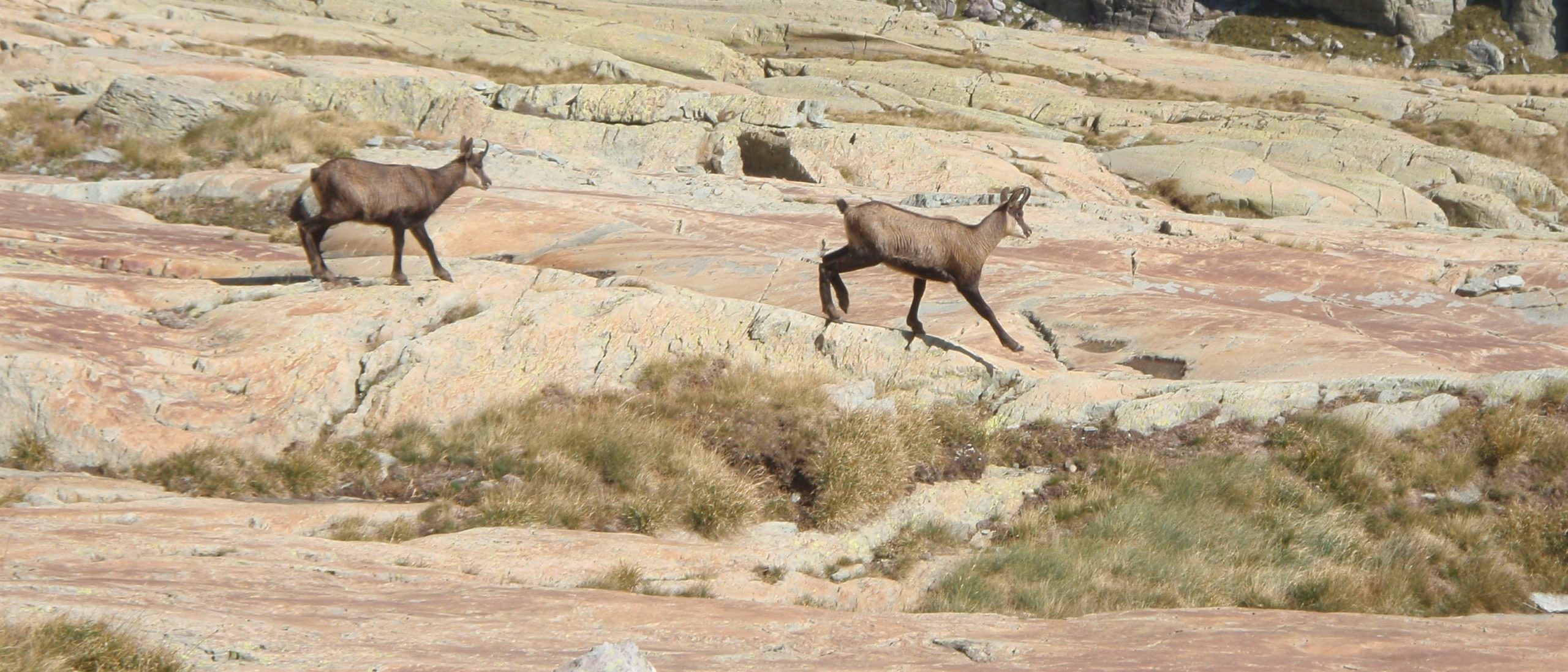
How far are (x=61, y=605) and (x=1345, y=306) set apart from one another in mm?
13145

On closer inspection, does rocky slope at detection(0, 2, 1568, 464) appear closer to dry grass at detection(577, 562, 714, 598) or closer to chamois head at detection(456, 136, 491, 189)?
chamois head at detection(456, 136, 491, 189)

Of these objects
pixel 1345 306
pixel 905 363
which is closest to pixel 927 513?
pixel 905 363

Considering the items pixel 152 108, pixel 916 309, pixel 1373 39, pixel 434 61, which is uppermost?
pixel 1373 39

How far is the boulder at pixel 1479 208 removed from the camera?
2559cm

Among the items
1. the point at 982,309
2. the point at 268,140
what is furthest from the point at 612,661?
the point at 268,140

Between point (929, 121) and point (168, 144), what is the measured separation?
19504 mm

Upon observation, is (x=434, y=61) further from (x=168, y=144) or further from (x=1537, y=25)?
(x=1537, y=25)

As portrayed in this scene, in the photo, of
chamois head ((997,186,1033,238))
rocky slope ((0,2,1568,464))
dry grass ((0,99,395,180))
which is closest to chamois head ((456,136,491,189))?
rocky slope ((0,2,1568,464))

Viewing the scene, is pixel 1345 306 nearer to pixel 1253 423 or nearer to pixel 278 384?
pixel 1253 423

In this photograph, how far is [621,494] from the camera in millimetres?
9156

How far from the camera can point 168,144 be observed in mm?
20266

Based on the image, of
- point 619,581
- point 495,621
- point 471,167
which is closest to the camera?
point 495,621

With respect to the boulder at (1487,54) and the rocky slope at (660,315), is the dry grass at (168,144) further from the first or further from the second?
the boulder at (1487,54)

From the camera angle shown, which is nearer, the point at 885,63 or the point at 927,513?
the point at 927,513
